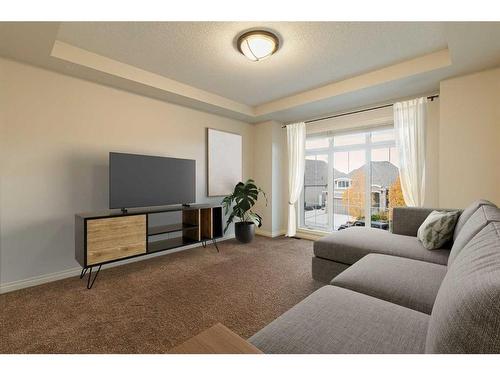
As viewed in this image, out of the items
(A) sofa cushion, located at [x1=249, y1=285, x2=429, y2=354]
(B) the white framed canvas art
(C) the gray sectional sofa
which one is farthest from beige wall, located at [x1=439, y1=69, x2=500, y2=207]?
(B) the white framed canvas art

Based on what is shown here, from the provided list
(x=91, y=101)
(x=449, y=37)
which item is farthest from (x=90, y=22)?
(x=449, y=37)

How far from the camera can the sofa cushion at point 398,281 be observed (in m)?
1.31

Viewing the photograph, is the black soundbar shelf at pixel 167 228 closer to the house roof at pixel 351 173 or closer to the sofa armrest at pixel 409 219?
the house roof at pixel 351 173

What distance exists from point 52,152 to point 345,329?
3.18 metres

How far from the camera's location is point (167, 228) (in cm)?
326

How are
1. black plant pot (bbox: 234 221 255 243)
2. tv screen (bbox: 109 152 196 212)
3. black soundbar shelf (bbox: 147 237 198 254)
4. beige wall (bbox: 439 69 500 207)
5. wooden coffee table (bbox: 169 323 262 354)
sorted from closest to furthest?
wooden coffee table (bbox: 169 323 262 354), beige wall (bbox: 439 69 500 207), tv screen (bbox: 109 152 196 212), black soundbar shelf (bbox: 147 237 198 254), black plant pot (bbox: 234 221 255 243)

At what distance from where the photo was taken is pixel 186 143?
12.4 ft

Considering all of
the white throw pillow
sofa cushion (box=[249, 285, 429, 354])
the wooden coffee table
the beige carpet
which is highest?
the white throw pillow

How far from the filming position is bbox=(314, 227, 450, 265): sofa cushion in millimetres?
2006

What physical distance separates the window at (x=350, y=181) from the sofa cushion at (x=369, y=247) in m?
1.32

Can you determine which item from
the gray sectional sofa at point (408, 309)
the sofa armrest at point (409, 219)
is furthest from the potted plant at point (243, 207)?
the gray sectional sofa at point (408, 309)

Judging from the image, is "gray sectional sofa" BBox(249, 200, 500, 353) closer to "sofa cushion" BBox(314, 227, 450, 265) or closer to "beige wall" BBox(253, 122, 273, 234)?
"sofa cushion" BBox(314, 227, 450, 265)
